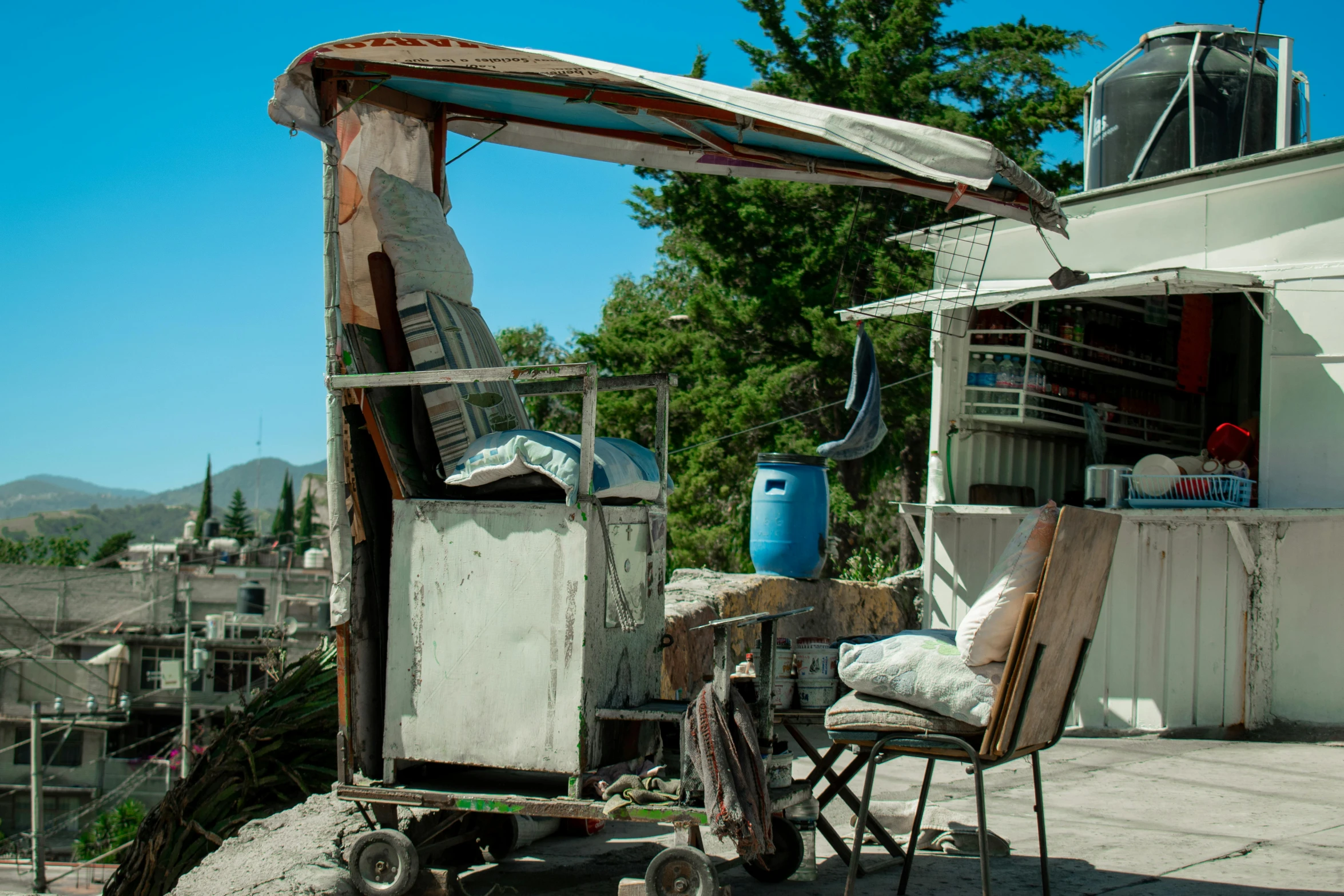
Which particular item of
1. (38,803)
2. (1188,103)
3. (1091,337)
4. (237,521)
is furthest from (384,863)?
(237,521)

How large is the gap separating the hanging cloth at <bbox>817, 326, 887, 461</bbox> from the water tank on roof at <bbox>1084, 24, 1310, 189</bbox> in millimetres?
3742

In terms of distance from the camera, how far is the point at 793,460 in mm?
8578

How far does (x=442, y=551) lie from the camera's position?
3.62 metres

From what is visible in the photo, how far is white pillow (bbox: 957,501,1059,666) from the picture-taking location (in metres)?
3.27

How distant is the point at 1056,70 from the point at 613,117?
17830mm

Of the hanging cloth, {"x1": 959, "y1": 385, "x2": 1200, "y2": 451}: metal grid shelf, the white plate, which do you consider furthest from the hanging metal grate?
the white plate

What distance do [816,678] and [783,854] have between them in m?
0.61

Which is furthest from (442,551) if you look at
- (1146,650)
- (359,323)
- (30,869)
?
(30,869)

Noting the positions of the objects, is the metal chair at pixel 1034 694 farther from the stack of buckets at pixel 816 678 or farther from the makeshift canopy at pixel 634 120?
the makeshift canopy at pixel 634 120

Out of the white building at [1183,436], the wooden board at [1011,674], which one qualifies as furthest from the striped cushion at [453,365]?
the white building at [1183,436]

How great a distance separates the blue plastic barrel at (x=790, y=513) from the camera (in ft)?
28.0

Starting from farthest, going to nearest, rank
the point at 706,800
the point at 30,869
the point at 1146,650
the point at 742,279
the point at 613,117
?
the point at 30,869, the point at 742,279, the point at 1146,650, the point at 613,117, the point at 706,800

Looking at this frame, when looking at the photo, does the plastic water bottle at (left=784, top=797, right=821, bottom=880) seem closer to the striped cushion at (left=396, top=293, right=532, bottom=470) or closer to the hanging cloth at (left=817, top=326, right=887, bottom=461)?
the striped cushion at (left=396, top=293, right=532, bottom=470)

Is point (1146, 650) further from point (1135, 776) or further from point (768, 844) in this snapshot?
point (768, 844)
